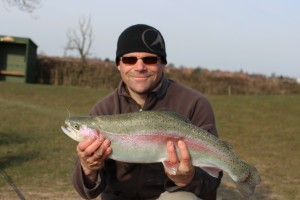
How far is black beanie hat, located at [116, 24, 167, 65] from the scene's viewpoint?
13.6 ft

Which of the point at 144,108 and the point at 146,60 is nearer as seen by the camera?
the point at 146,60

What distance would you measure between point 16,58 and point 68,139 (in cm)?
2330

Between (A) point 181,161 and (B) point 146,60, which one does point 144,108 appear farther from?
(A) point 181,161

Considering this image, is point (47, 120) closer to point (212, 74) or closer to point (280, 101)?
point (280, 101)

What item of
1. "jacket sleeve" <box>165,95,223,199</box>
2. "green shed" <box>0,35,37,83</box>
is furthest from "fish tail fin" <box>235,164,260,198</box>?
"green shed" <box>0,35,37,83</box>

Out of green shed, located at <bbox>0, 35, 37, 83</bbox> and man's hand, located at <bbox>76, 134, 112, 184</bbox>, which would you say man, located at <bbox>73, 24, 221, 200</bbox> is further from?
green shed, located at <bbox>0, 35, 37, 83</bbox>

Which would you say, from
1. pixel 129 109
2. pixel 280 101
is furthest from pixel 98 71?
pixel 129 109

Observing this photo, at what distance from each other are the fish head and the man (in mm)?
388

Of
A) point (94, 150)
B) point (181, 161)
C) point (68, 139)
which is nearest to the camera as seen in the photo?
point (94, 150)

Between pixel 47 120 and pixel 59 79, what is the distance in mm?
20821

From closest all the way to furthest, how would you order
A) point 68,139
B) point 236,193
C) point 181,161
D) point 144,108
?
1. point 181,161
2. point 144,108
3. point 236,193
4. point 68,139

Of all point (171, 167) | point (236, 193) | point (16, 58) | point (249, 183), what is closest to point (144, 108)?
point (171, 167)

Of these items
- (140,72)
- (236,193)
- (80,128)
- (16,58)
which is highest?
(140,72)

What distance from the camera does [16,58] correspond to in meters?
36.1
